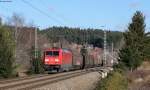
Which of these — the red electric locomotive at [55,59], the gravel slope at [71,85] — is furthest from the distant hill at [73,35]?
the gravel slope at [71,85]

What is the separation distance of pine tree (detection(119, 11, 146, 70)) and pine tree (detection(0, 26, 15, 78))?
24.1m

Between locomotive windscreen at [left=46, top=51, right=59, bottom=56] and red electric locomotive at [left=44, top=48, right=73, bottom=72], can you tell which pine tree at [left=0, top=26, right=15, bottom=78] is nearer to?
red electric locomotive at [left=44, top=48, right=73, bottom=72]

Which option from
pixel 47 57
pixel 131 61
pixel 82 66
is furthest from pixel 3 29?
pixel 82 66

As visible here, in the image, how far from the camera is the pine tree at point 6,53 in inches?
1844

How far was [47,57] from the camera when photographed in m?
63.0

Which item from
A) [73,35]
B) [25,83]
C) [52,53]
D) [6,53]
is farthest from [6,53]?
[73,35]

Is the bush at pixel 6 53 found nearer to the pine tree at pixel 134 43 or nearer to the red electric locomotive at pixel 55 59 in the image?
the red electric locomotive at pixel 55 59

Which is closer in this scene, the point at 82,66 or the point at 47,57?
the point at 47,57

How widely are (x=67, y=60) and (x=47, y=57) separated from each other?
13.5ft

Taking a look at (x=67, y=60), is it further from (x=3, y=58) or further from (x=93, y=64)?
(x=93, y=64)

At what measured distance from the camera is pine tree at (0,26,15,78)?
154ft

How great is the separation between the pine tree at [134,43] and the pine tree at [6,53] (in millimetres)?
24080

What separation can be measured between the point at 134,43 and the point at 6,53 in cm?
3053

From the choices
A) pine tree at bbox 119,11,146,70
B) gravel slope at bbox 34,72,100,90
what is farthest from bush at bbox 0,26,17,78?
pine tree at bbox 119,11,146,70
